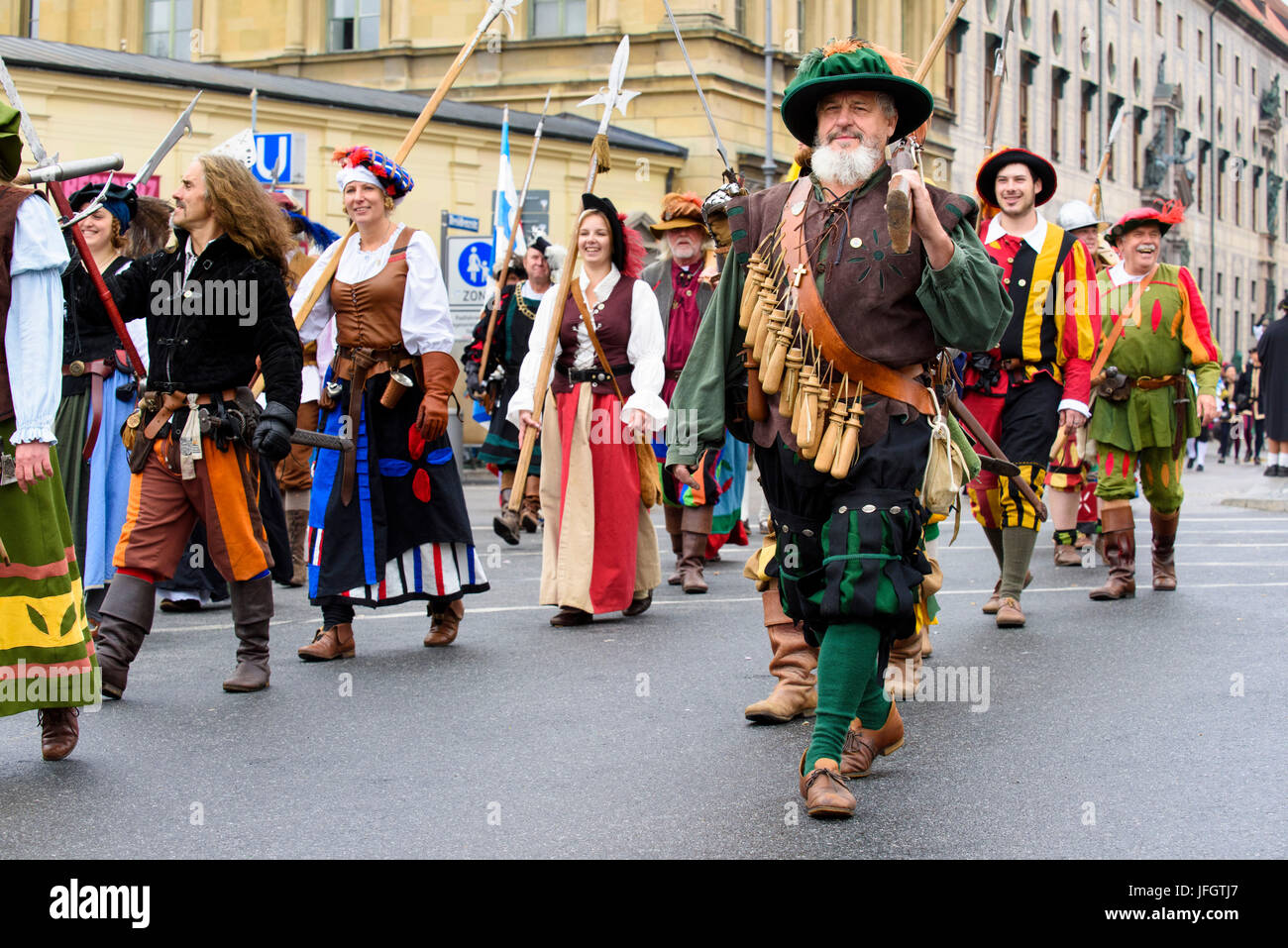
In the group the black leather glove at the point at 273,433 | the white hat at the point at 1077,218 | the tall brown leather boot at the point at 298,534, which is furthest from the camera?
the white hat at the point at 1077,218

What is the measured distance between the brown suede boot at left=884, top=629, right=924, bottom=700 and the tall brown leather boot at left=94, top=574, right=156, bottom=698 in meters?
2.65

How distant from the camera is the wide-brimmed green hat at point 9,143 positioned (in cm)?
502

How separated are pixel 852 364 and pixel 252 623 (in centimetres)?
277

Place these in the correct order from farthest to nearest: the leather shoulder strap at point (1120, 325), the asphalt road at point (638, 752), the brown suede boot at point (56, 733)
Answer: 1. the leather shoulder strap at point (1120, 325)
2. the brown suede boot at point (56, 733)
3. the asphalt road at point (638, 752)

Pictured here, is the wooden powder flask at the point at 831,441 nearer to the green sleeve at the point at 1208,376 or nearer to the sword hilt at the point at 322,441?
the sword hilt at the point at 322,441

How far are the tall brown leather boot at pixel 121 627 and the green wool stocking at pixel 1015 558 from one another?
3.92m

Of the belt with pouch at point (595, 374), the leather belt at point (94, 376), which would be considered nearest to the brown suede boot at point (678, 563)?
the belt with pouch at point (595, 374)

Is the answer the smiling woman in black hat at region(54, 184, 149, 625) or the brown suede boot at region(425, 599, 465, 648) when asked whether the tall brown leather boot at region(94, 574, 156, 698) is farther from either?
the smiling woman in black hat at region(54, 184, 149, 625)

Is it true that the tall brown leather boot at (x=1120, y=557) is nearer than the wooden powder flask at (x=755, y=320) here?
No

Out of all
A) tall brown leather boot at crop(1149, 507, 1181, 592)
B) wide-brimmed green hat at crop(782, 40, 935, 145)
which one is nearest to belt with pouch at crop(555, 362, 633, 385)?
tall brown leather boot at crop(1149, 507, 1181, 592)

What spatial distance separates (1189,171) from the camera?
223 feet

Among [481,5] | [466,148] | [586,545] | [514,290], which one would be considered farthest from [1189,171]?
[586,545]

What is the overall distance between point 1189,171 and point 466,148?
4850cm

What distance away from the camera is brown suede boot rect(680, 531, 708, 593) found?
9859mm
